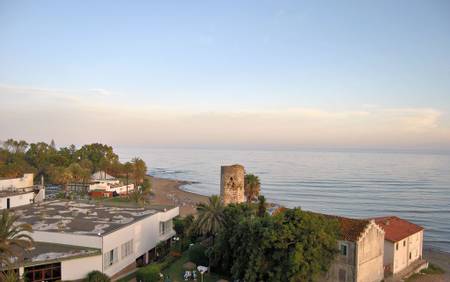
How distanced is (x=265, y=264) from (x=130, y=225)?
11817 mm

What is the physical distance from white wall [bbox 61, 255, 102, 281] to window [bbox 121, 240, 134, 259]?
339 cm

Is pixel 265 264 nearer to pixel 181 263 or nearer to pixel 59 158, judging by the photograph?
pixel 181 263

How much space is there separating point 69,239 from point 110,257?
314 cm

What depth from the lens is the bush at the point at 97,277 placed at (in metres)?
23.6

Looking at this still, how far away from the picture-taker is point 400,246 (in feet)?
105

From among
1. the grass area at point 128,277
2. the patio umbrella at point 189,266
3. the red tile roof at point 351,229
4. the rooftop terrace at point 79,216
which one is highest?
the red tile roof at point 351,229

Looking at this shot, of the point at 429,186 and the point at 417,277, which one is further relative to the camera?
the point at 429,186

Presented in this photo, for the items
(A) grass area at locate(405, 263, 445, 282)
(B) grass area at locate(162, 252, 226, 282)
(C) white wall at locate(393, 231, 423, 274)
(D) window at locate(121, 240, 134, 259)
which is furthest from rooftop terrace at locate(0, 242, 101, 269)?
(A) grass area at locate(405, 263, 445, 282)

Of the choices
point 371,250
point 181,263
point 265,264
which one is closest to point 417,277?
point 371,250

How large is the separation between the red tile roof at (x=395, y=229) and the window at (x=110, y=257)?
873 inches

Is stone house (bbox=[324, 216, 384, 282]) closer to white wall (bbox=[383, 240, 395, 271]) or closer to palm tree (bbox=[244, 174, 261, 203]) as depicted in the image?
white wall (bbox=[383, 240, 395, 271])

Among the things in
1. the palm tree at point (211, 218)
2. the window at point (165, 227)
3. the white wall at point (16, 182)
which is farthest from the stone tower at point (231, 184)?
the white wall at point (16, 182)

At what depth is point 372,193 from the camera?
88062 millimetres

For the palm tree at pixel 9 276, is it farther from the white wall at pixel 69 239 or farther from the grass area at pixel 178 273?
the grass area at pixel 178 273
